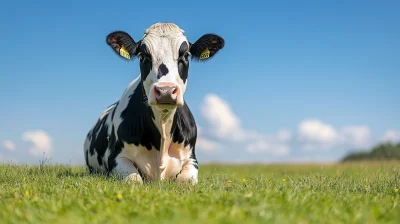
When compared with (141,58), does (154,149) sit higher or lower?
lower

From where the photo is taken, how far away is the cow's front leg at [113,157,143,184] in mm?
9270

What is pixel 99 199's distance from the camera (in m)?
5.68

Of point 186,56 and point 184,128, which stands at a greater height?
point 186,56

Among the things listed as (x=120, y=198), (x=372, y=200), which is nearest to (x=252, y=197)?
(x=120, y=198)

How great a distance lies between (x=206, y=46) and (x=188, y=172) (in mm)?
2382

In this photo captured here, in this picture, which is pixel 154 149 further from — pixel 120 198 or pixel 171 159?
pixel 120 198

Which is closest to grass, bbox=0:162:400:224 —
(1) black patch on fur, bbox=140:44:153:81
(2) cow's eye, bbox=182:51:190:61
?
(1) black patch on fur, bbox=140:44:153:81

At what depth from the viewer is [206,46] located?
31.9 ft

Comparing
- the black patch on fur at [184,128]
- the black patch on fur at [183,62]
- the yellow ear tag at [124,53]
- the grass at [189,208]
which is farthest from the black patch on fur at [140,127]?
the grass at [189,208]

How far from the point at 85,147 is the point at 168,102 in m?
5.98

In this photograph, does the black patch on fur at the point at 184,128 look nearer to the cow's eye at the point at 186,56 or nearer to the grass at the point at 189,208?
the cow's eye at the point at 186,56

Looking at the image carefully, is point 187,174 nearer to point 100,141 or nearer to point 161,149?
point 161,149

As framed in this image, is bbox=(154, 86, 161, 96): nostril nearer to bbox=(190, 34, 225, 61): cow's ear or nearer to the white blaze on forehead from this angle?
the white blaze on forehead

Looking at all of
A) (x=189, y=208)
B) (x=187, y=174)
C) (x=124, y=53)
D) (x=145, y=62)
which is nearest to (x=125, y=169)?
(x=187, y=174)
